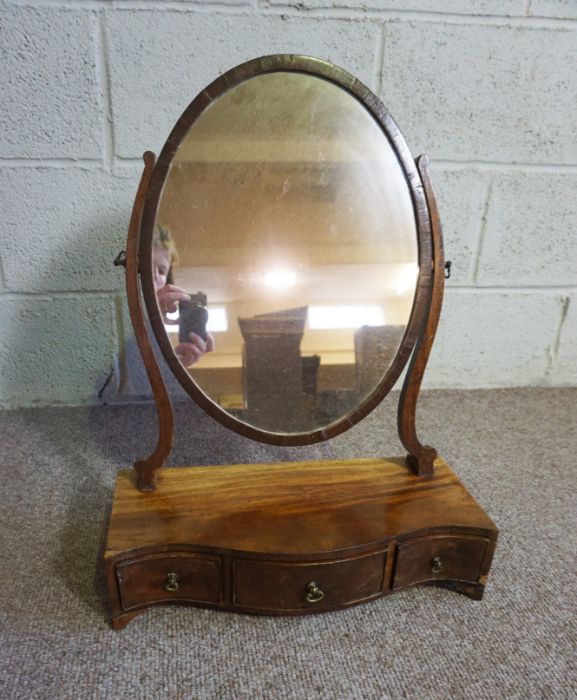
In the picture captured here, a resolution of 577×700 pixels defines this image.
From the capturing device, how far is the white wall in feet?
3.75

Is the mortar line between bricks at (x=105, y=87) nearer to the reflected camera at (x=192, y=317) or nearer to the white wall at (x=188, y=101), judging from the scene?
the white wall at (x=188, y=101)

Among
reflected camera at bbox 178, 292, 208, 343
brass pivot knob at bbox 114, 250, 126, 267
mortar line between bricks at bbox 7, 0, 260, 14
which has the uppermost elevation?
mortar line between bricks at bbox 7, 0, 260, 14

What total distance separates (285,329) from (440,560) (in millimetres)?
449

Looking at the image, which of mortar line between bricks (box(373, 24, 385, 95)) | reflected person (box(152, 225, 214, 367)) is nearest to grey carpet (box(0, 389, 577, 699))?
reflected person (box(152, 225, 214, 367))

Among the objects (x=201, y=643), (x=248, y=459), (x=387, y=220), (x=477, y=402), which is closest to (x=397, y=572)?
(x=201, y=643)

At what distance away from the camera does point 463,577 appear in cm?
87

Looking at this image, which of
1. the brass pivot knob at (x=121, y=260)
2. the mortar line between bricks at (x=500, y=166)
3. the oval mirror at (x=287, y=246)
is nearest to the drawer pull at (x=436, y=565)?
the oval mirror at (x=287, y=246)

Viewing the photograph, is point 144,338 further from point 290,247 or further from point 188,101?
point 188,101

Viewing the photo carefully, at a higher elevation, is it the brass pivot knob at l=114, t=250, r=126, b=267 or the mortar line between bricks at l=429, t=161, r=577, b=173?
the mortar line between bricks at l=429, t=161, r=577, b=173

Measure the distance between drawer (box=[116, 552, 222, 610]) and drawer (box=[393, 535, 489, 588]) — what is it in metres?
0.29

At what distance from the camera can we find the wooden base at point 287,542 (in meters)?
0.78

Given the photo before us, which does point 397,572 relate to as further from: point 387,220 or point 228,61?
point 228,61

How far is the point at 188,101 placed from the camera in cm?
120

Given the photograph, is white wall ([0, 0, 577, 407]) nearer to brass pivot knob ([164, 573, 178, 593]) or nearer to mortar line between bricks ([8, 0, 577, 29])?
mortar line between bricks ([8, 0, 577, 29])
